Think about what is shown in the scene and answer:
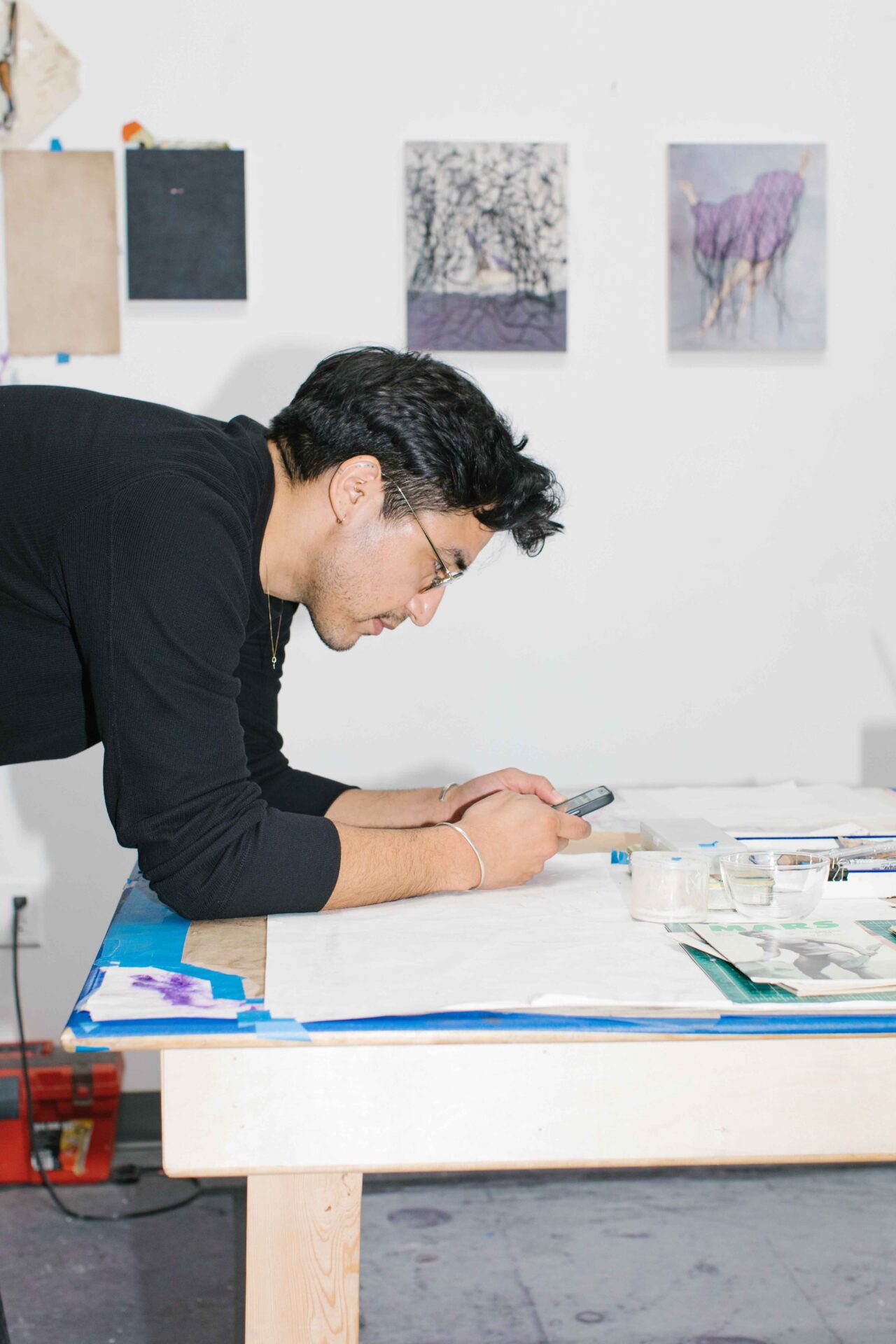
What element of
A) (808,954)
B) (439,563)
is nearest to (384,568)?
(439,563)

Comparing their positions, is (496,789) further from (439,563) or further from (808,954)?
(808,954)

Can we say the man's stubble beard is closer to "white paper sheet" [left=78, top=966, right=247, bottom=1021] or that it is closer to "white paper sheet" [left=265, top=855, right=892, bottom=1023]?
"white paper sheet" [left=265, top=855, right=892, bottom=1023]

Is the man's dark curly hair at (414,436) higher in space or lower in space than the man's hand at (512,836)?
higher

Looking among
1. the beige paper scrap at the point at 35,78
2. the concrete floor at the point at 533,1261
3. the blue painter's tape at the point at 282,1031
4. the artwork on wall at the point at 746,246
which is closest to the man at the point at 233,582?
the blue painter's tape at the point at 282,1031

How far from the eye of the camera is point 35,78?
206 cm

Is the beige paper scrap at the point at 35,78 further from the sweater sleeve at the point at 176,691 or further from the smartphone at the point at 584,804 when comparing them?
the smartphone at the point at 584,804

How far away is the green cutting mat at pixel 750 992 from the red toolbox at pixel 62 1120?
1.43 m

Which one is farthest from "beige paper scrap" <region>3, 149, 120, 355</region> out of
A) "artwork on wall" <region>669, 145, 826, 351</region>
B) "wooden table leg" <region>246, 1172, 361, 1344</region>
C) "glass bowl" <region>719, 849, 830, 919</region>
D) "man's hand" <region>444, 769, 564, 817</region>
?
"wooden table leg" <region>246, 1172, 361, 1344</region>

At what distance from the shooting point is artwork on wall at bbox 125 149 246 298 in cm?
208

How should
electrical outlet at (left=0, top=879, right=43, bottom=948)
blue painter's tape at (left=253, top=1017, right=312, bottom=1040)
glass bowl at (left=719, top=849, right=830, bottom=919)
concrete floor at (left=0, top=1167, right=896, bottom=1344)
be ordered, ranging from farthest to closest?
electrical outlet at (left=0, top=879, right=43, bottom=948) < concrete floor at (left=0, top=1167, right=896, bottom=1344) < glass bowl at (left=719, top=849, right=830, bottom=919) < blue painter's tape at (left=253, top=1017, right=312, bottom=1040)

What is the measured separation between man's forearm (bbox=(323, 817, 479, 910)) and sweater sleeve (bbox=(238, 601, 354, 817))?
0.35 m

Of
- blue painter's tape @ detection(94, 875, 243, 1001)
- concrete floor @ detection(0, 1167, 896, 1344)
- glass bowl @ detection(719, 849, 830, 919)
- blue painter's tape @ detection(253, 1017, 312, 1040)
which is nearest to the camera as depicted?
blue painter's tape @ detection(253, 1017, 312, 1040)

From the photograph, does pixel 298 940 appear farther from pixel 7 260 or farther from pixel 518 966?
pixel 7 260

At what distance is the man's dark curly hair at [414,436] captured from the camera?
1260mm
